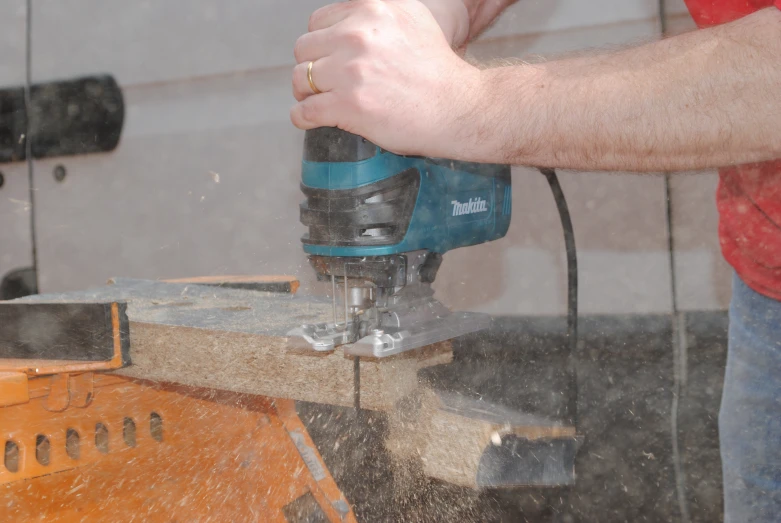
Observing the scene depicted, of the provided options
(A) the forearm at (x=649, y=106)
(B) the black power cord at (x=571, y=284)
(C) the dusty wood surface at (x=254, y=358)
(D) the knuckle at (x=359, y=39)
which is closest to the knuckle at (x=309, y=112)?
(D) the knuckle at (x=359, y=39)

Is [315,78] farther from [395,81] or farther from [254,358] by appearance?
[254,358]

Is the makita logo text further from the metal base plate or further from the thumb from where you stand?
the thumb

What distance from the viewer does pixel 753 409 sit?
1.38m

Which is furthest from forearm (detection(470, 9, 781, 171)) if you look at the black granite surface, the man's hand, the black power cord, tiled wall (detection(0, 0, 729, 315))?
the black granite surface

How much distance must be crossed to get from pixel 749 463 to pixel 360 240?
3.13ft

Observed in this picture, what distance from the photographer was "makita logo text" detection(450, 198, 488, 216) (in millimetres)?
1230

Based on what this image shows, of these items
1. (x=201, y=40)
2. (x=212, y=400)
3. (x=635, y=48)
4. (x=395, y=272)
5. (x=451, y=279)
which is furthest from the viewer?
(x=201, y=40)

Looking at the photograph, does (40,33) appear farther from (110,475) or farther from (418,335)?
(418,335)

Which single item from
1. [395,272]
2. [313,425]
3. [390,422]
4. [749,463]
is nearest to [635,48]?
[395,272]

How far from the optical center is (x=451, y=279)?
7.08 feet

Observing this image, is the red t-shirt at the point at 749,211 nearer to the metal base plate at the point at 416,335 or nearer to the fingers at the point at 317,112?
the metal base plate at the point at 416,335

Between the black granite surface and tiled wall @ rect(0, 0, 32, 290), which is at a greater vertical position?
tiled wall @ rect(0, 0, 32, 290)

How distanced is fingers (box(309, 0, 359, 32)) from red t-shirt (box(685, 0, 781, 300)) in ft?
2.15

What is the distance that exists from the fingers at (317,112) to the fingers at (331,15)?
4.7 inches
